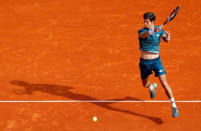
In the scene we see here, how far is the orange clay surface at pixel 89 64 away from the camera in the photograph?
7812 mm

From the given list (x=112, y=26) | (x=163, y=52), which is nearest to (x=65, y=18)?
(x=112, y=26)

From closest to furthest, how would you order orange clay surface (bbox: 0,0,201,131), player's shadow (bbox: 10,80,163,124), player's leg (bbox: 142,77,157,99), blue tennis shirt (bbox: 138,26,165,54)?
blue tennis shirt (bbox: 138,26,165,54) → orange clay surface (bbox: 0,0,201,131) → player's leg (bbox: 142,77,157,99) → player's shadow (bbox: 10,80,163,124)

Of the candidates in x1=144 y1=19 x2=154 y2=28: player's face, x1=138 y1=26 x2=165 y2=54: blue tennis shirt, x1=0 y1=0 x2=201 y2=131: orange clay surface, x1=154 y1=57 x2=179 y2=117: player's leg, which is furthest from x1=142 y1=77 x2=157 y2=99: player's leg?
x1=144 y1=19 x2=154 y2=28: player's face

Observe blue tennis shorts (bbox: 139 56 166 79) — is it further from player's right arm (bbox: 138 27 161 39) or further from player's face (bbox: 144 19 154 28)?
player's face (bbox: 144 19 154 28)

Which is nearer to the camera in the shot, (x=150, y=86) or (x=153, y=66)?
(x=153, y=66)

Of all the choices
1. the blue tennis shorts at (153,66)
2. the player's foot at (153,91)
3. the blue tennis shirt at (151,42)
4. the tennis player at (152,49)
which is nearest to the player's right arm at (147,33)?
the tennis player at (152,49)

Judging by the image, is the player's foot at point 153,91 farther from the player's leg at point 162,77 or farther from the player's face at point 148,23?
the player's face at point 148,23

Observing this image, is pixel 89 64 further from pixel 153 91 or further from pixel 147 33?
pixel 147 33

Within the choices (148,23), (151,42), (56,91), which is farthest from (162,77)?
(56,91)

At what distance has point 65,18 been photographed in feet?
45.4

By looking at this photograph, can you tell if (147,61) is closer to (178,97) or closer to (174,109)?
(174,109)

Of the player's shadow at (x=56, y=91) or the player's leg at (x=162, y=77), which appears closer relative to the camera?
the player's leg at (x=162, y=77)

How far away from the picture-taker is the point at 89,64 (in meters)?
10.5

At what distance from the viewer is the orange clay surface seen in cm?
781
